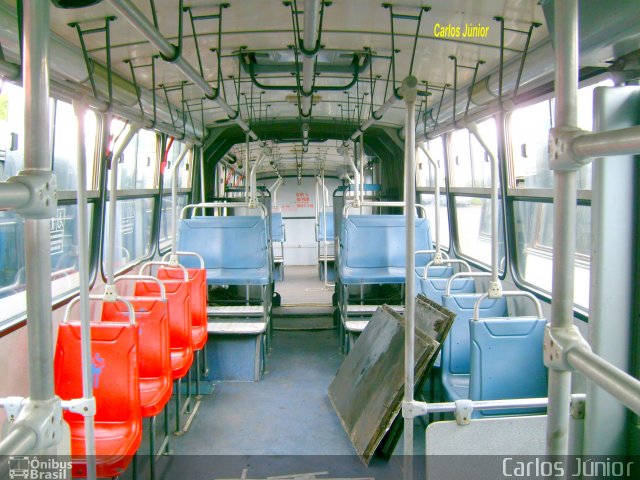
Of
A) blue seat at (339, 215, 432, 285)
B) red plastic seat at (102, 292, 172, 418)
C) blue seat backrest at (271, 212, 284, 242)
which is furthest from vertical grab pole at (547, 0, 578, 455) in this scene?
blue seat backrest at (271, 212, 284, 242)

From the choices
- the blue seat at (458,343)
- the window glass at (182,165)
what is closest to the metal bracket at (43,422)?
the blue seat at (458,343)

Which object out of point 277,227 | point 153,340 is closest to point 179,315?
point 153,340

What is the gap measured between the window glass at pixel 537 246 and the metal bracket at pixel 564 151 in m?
2.63

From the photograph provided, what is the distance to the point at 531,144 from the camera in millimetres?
4121

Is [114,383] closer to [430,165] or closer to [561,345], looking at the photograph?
[561,345]

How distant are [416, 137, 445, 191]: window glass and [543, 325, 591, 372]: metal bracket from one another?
5614 mm

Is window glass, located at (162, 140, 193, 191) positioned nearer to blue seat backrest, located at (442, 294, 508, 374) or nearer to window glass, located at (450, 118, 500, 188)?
window glass, located at (450, 118, 500, 188)

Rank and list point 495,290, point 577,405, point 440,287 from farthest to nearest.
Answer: point 440,287 < point 495,290 < point 577,405

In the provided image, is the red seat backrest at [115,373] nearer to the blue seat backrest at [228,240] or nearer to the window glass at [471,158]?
the blue seat backrest at [228,240]

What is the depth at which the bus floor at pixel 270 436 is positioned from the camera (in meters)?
3.53

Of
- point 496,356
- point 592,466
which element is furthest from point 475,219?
point 592,466

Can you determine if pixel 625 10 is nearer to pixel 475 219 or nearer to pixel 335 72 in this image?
pixel 335 72

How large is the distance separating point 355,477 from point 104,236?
9.61 ft

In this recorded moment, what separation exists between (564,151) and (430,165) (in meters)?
6.14
